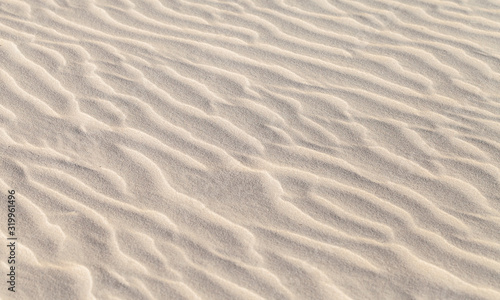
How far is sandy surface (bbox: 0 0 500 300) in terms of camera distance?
123 inches

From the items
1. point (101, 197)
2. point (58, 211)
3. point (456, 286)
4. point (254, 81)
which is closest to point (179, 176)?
point (101, 197)

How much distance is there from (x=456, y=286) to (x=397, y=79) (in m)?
1.63

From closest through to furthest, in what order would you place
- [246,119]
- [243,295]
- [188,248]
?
[243,295], [188,248], [246,119]

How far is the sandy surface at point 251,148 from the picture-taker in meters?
3.11

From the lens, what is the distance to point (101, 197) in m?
3.45

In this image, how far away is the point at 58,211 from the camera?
3.38 meters


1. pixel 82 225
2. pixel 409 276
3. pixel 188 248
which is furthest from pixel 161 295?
pixel 409 276

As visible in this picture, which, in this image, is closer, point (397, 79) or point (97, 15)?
point (397, 79)

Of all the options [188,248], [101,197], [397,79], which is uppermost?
[397,79]

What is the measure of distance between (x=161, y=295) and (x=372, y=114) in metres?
1.80

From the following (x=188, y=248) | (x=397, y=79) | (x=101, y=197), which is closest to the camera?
(x=188, y=248)

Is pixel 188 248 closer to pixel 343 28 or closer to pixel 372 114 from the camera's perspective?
pixel 372 114

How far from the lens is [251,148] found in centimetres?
371

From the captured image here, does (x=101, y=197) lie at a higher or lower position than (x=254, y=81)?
lower
